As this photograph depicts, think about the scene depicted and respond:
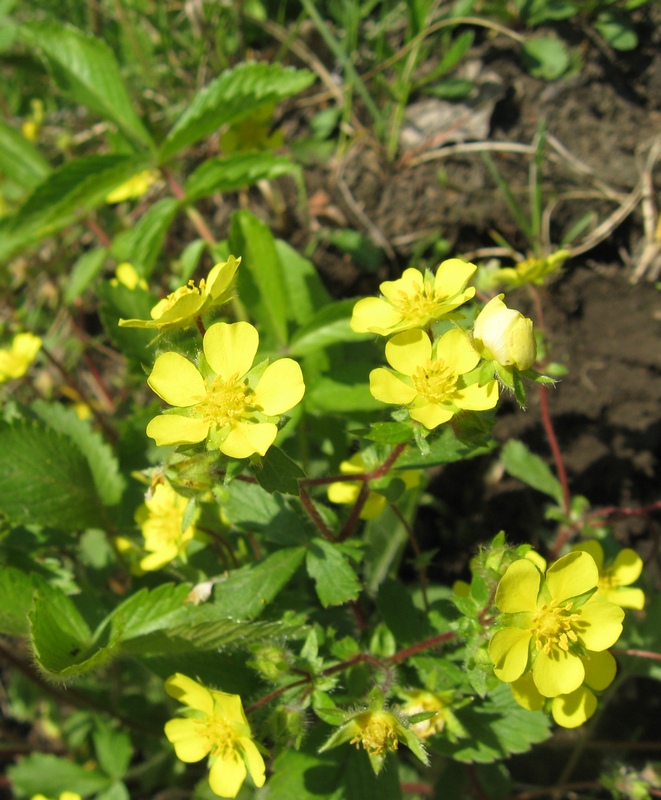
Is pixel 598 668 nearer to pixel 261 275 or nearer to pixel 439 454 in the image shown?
pixel 439 454

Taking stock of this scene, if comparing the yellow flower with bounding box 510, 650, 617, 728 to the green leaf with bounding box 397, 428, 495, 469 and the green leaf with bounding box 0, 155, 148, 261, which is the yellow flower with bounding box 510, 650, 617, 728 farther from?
the green leaf with bounding box 0, 155, 148, 261

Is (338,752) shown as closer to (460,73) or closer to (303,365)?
(303,365)

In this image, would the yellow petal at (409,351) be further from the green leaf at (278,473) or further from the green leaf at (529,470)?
the green leaf at (529,470)

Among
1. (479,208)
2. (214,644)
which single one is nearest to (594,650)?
(214,644)

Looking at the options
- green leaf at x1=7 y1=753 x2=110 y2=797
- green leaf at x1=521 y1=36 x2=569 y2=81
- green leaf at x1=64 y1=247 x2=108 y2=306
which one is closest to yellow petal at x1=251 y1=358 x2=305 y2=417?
green leaf at x1=7 y1=753 x2=110 y2=797

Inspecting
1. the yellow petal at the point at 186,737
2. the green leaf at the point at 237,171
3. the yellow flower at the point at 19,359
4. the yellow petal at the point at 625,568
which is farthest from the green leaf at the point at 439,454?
the yellow flower at the point at 19,359

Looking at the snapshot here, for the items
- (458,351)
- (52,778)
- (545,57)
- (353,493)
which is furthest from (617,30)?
(52,778)
